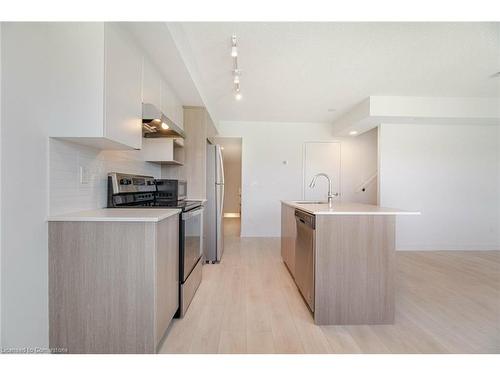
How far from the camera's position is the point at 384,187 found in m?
4.17

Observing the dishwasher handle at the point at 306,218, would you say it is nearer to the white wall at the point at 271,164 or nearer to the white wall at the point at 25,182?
the white wall at the point at 25,182

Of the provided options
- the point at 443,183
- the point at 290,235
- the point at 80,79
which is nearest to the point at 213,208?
the point at 290,235

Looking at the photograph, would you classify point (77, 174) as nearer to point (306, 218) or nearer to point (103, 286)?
point (103, 286)

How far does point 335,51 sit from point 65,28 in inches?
86.4

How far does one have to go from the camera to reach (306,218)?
2152 millimetres

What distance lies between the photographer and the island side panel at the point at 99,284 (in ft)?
4.45

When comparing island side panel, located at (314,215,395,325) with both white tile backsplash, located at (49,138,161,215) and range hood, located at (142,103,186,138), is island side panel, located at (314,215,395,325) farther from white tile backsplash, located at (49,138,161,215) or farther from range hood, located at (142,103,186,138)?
white tile backsplash, located at (49,138,161,215)

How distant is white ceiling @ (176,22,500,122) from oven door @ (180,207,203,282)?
1.56m

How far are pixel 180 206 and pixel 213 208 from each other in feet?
4.44

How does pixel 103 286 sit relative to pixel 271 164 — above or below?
below

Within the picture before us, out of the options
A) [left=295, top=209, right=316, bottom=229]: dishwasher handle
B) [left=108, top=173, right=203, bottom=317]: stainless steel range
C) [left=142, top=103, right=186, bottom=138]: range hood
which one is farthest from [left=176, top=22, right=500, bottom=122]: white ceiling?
[left=295, top=209, right=316, bottom=229]: dishwasher handle

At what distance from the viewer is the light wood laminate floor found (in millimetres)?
1615

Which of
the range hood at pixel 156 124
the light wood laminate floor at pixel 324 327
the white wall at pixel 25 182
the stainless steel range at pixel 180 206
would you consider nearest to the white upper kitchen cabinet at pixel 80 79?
the white wall at pixel 25 182

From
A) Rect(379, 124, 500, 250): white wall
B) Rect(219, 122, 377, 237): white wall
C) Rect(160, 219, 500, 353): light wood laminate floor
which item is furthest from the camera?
Rect(219, 122, 377, 237): white wall
